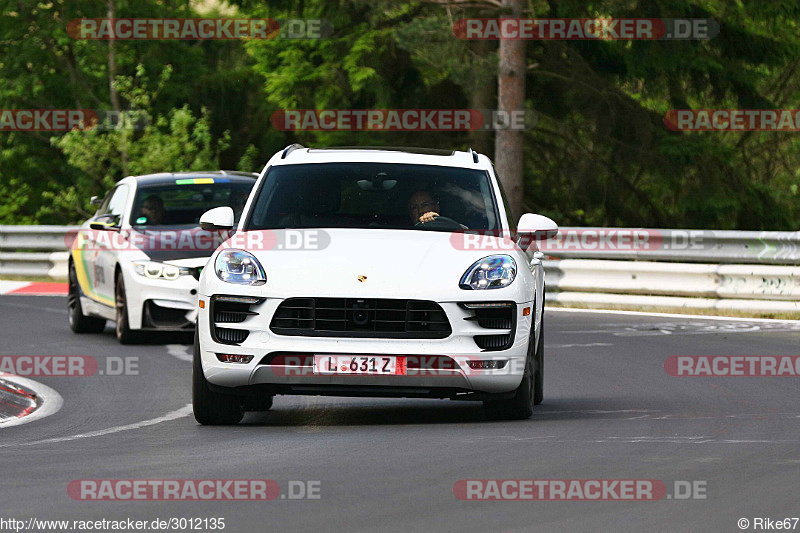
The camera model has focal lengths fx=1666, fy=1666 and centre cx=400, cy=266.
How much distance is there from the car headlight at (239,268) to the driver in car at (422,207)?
3.92 ft

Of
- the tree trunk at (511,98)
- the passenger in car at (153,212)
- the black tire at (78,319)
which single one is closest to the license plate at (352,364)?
the passenger in car at (153,212)

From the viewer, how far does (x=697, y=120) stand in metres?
37.4

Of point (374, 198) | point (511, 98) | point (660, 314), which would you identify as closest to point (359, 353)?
point (374, 198)

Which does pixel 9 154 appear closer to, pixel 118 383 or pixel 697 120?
pixel 697 120

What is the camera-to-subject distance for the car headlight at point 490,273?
951cm

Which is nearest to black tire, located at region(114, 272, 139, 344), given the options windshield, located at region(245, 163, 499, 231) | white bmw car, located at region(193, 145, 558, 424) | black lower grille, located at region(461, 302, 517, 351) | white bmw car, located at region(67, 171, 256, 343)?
white bmw car, located at region(67, 171, 256, 343)

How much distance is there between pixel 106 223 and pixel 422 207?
6.90 m

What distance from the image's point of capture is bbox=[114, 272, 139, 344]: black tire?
1581 centimetres

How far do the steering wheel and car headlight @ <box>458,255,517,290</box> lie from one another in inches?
21.9

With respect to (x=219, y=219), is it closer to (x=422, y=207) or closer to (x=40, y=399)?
(x=422, y=207)

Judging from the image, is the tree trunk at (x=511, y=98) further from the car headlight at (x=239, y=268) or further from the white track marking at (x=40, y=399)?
the car headlight at (x=239, y=268)

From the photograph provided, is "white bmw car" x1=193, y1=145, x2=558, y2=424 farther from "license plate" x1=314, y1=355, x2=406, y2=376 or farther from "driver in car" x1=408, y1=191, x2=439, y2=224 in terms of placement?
"driver in car" x1=408, y1=191, x2=439, y2=224

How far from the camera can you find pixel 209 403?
31.9ft

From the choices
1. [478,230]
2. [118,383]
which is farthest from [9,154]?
[478,230]
